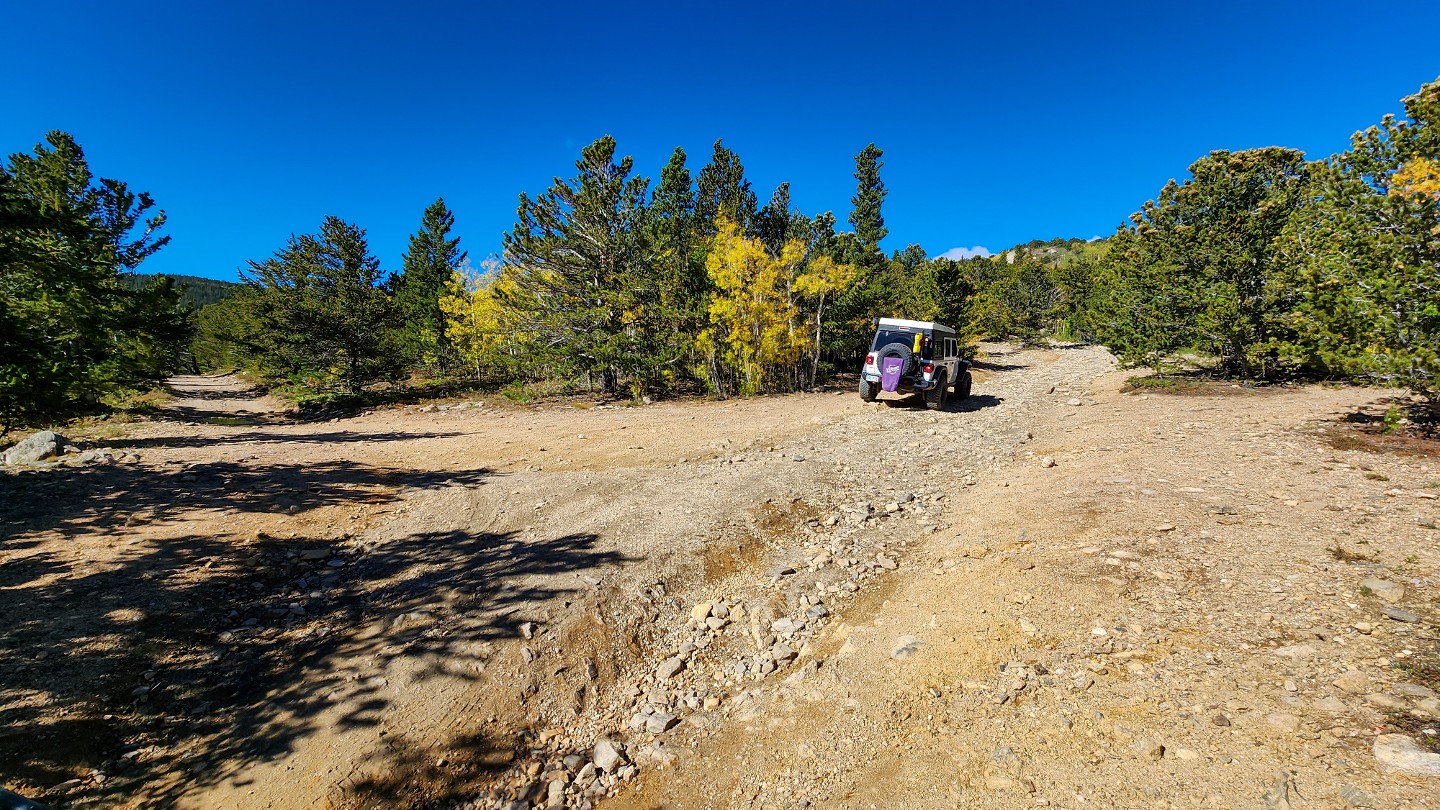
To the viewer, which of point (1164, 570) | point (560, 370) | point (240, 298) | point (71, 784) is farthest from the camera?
point (240, 298)

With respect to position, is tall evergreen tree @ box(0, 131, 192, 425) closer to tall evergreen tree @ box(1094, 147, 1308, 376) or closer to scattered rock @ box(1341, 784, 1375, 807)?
scattered rock @ box(1341, 784, 1375, 807)

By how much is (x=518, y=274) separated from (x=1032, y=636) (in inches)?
963

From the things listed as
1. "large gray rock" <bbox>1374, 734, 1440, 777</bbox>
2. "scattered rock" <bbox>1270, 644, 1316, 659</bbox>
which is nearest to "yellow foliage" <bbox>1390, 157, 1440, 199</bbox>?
"scattered rock" <bbox>1270, 644, 1316, 659</bbox>

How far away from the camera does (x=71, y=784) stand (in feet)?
9.89

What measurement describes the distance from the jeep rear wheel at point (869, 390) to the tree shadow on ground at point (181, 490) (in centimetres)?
1178

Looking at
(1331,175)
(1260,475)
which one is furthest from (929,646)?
(1331,175)

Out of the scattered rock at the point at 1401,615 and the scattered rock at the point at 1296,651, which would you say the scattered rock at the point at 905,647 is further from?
the scattered rock at the point at 1401,615

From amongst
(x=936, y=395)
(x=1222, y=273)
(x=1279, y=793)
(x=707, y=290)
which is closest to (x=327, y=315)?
(x=707, y=290)

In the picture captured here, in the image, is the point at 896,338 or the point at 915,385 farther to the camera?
the point at 896,338

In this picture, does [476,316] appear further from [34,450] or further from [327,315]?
[34,450]

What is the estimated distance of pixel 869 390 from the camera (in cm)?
Result: 1628

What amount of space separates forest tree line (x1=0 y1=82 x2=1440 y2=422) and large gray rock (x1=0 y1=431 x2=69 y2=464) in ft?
5.71

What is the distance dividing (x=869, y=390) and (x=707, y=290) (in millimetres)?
9824

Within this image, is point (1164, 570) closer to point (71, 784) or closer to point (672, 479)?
point (672, 479)
